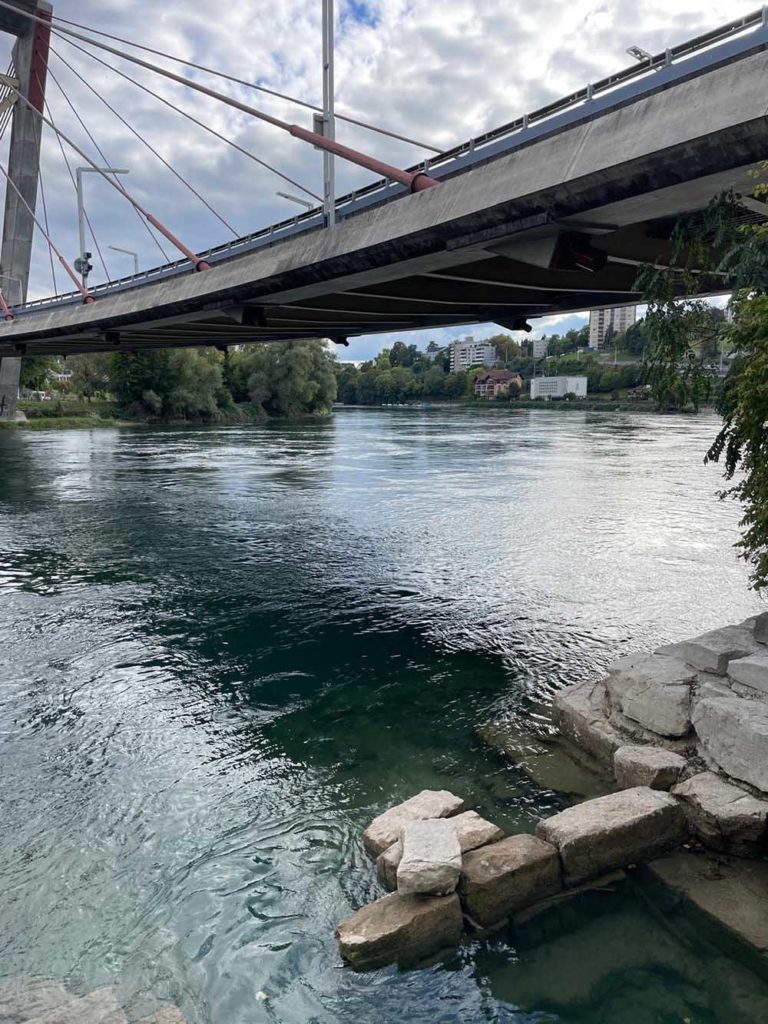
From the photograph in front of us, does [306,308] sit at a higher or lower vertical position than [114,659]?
higher

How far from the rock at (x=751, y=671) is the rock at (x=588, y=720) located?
1226 millimetres

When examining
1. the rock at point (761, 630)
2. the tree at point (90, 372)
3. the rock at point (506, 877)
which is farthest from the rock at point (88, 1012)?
the tree at point (90, 372)

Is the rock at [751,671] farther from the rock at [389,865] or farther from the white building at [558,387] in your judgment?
the white building at [558,387]

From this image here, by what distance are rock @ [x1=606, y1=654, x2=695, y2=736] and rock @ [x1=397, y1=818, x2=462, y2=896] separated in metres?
2.78

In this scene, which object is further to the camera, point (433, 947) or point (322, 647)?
point (322, 647)

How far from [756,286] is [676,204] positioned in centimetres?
193

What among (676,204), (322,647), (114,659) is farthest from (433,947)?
(676,204)

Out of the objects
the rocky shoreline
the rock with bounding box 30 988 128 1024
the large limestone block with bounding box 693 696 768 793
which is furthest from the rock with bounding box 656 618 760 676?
the rock with bounding box 30 988 128 1024

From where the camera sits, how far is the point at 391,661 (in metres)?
9.81

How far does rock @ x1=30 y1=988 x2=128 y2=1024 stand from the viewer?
A: 3783mm

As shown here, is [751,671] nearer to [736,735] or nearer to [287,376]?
[736,735]

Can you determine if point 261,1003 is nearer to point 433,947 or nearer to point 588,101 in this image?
point 433,947

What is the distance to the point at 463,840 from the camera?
5.10m

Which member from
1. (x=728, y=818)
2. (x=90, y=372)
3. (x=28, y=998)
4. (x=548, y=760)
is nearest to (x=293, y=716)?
(x=548, y=760)
